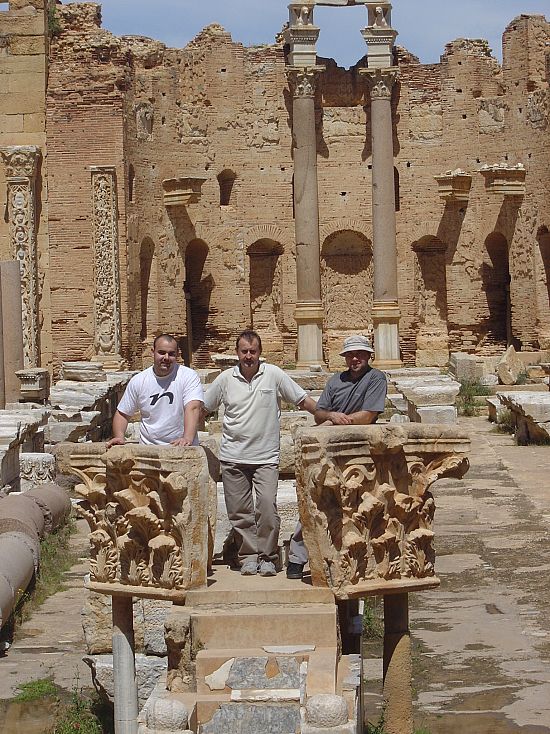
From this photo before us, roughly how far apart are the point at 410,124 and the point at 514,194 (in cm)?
272

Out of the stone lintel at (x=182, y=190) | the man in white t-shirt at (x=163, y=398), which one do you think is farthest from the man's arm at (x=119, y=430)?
the stone lintel at (x=182, y=190)

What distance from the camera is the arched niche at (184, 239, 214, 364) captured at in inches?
1207

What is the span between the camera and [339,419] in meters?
7.33

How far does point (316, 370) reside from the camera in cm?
2639

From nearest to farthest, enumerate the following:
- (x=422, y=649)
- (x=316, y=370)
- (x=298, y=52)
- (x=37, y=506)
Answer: (x=422, y=649), (x=37, y=506), (x=316, y=370), (x=298, y=52)

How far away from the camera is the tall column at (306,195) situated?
92.7ft

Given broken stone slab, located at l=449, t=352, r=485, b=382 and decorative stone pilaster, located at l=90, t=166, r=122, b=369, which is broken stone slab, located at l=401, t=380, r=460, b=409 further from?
decorative stone pilaster, located at l=90, t=166, r=122, b=369

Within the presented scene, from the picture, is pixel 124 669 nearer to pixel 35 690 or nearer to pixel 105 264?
pixel 35 690

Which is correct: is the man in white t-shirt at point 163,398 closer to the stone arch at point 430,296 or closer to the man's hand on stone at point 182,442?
the man's hand on stone at point 182,442

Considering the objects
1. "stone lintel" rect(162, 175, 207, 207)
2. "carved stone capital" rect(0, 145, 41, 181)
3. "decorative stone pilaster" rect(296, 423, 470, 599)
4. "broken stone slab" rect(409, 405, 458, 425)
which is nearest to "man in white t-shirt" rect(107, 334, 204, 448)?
"decorative stone pilaster" rect(296, 423, 470, 599)

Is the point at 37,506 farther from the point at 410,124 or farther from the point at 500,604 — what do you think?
the point at 410,124

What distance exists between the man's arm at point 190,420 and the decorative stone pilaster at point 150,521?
0.45 meters

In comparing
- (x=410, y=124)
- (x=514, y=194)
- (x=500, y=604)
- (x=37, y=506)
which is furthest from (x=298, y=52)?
(x=500, y=604)

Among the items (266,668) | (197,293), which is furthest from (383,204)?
(266,668)
